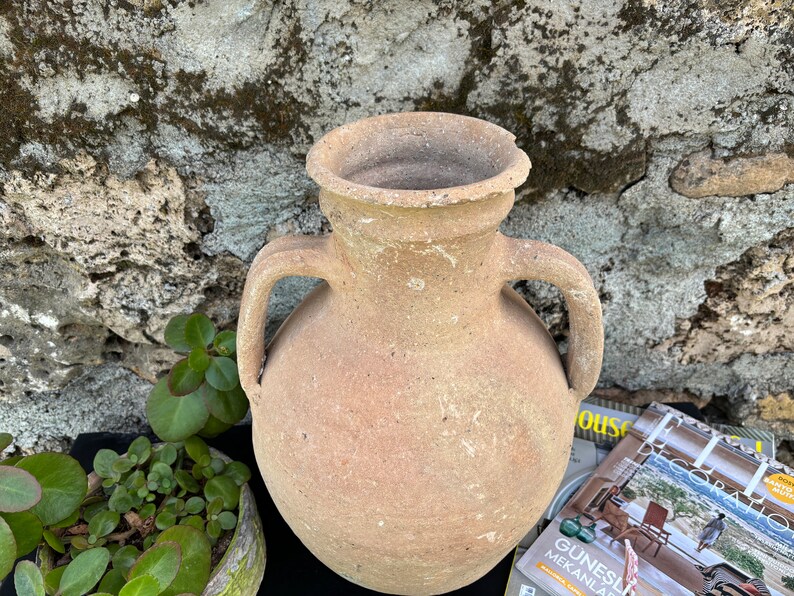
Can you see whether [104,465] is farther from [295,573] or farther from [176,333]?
[295,573]

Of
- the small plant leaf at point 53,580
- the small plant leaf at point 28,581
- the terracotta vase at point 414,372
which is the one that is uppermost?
the terracotta vase at point 414,372

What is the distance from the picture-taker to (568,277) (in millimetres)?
866

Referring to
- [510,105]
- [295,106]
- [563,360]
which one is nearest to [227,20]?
[295,106]

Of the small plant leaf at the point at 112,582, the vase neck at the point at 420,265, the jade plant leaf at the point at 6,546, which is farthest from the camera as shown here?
the small plant leaf at the point at 112,582

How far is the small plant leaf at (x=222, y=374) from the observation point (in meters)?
1.09

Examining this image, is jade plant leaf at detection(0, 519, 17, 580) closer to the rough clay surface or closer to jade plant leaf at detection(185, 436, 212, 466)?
jade plant leaf at detection(185, 436, 212, 466)

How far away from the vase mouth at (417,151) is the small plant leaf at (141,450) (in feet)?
2.11

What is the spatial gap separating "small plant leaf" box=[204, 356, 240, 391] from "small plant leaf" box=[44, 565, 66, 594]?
0.36 m

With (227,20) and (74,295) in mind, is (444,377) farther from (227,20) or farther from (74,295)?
(74,295)

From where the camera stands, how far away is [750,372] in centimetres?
140

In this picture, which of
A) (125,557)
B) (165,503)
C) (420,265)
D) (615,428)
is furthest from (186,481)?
(615,428)

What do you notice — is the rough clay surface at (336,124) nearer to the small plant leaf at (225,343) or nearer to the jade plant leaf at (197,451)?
the small plant leaf at (225,343)

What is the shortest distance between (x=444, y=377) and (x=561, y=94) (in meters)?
0.55

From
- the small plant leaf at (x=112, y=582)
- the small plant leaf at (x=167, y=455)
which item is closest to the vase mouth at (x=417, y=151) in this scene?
the small plant leaf at (x=167, y=455)
